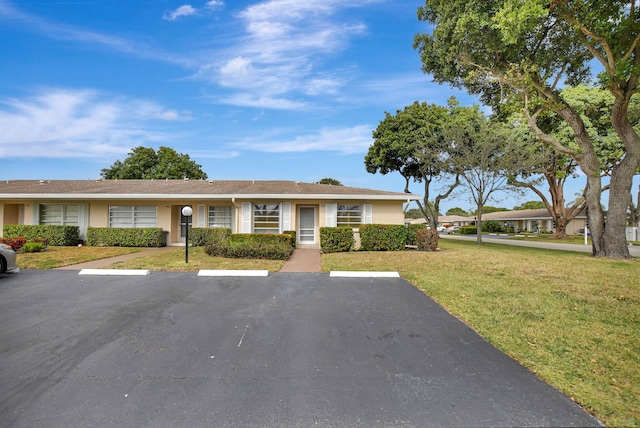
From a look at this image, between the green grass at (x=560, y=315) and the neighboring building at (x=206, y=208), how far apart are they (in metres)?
5.29

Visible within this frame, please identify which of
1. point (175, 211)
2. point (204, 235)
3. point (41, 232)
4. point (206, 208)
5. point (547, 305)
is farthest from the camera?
point (175, 211)

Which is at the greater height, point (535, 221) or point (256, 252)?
point (535, 221)

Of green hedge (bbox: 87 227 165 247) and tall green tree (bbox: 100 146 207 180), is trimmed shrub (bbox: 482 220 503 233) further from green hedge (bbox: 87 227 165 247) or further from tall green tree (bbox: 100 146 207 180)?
green hedge (bbox: 87 227 165 247)

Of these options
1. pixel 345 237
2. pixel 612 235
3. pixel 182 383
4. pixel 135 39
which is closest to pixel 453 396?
pixel 182 383

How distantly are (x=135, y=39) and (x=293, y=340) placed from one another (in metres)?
13.4

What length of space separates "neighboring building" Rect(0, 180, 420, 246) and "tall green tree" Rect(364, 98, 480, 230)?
9076 millimetres

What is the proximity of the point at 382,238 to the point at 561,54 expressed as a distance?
11507mm

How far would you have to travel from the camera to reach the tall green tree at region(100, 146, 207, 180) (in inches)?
1332

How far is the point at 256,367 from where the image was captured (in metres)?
2.94

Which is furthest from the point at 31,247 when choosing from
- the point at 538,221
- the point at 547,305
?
the point at 538,221

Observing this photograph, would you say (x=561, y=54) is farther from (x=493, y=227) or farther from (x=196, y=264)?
(x=493, y=227)

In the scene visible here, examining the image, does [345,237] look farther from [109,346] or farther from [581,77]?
[581,77]

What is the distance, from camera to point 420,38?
1548 centimetres

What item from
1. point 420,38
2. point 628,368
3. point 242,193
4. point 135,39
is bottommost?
point 628,368
